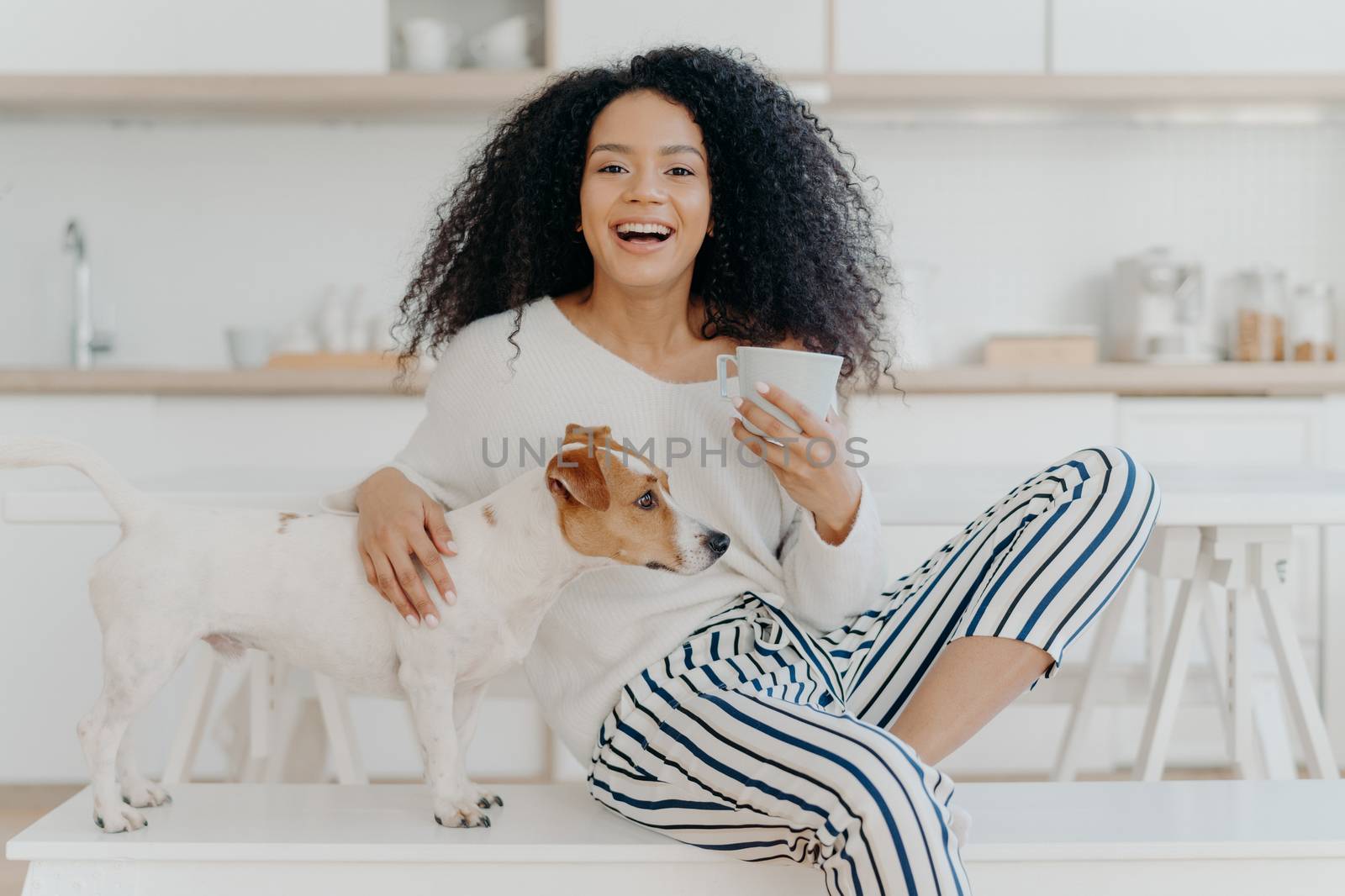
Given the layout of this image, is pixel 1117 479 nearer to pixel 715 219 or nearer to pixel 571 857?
pixel 715 219

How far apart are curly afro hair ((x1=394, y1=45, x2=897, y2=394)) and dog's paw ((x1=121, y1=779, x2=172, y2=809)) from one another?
547mm

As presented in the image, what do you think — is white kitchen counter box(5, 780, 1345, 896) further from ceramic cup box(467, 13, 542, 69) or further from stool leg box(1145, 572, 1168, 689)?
ceramic cup box(467, 13, 542, 69)

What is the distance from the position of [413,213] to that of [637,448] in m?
2.00

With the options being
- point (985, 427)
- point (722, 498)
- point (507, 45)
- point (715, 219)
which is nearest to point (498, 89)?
point (507, 45)

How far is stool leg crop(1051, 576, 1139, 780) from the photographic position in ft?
6.10

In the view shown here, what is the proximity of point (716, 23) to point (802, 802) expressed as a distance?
6.87ft

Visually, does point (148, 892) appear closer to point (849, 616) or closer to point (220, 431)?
point (849, 616)

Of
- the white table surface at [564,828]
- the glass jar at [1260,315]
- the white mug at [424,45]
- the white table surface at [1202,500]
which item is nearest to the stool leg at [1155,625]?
the white table surface at [1202,500]

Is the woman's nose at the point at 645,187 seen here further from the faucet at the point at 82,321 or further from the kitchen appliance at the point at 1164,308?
the faucet at the point at 82,321

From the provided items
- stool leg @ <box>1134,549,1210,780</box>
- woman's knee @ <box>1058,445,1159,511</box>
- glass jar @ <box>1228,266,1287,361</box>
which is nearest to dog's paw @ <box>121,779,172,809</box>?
woman's knee @ <box>1058,445,1159,511</box>

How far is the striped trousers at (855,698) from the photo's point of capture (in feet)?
3.21

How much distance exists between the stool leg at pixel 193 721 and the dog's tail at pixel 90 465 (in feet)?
2.36

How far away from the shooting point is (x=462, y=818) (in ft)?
3.70

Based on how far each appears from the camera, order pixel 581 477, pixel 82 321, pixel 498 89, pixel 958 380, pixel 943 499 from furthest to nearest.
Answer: pixel 82 321
pixel 498 89
pixel 958 380
pixel 943 499
pixel 581 477
